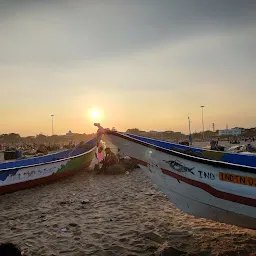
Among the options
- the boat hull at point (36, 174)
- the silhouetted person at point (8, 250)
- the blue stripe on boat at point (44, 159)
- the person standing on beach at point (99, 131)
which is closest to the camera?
the silhouetted person at point (8, 250)

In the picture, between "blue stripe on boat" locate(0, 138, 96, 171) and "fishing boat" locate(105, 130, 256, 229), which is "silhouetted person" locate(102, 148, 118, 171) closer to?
"blue stripe on boat" locate(0, 138, 96, 171)

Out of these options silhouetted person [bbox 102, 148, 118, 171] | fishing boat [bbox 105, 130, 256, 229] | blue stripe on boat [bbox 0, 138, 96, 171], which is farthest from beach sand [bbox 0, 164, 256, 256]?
silhouetted person [bbox 102, 148, 118, 171]

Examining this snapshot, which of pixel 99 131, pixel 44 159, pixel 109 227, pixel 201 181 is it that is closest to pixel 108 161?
pixel 44 159

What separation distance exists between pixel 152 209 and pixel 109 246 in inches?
101

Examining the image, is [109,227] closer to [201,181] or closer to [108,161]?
[201,181]

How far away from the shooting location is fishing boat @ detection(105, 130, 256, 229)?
14.8 feet

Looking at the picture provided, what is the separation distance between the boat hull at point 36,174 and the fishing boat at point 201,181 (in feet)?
17.5

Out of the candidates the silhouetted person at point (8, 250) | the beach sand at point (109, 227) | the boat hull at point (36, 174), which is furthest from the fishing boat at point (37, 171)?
the silhouetted person at point (8, 250)

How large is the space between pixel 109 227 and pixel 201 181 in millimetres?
2221

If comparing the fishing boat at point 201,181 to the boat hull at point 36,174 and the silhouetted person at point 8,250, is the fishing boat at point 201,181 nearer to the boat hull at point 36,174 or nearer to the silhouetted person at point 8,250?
the silhouetted person at point 8,250

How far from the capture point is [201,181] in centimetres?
505

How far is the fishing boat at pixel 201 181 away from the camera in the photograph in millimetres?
4504

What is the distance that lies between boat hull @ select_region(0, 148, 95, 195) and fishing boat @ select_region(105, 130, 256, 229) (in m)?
5.33

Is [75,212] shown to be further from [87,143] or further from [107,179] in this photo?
[87,143]
